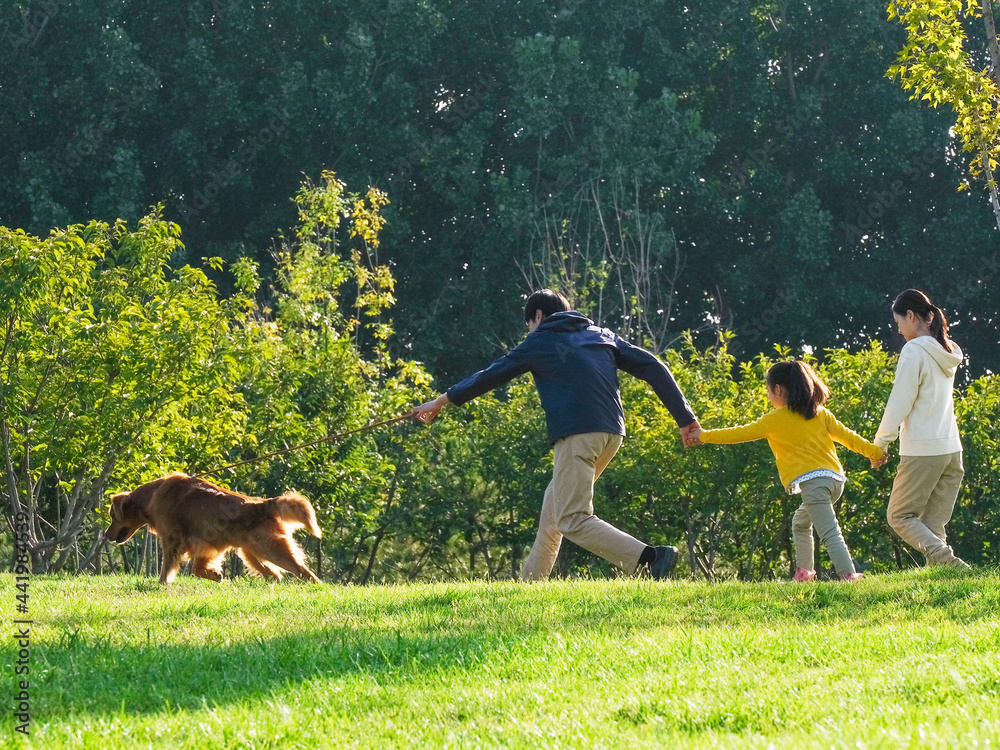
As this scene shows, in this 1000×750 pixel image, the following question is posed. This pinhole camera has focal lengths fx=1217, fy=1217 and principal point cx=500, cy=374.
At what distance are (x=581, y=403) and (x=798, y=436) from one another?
58.2 inches

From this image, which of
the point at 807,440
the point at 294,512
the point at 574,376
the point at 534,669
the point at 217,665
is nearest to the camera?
the point at 534,669

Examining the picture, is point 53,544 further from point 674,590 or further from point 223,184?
point 223,184

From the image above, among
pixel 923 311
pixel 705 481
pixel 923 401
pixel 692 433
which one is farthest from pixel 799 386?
pixel 705 481

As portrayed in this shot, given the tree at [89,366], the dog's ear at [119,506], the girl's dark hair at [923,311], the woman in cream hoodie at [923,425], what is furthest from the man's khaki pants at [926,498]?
the tree at [89,366]

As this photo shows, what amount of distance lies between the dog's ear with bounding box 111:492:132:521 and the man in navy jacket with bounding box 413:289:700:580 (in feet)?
10.7

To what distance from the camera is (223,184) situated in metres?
A: 27.4

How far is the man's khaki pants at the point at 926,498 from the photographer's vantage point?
835 centimetres

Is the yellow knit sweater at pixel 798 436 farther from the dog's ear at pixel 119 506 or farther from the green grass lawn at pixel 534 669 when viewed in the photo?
the dog's ear at pixel 119 506

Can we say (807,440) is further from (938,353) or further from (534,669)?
(534,669)

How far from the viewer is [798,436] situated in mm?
8078

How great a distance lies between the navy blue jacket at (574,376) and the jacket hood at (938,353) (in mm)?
1667

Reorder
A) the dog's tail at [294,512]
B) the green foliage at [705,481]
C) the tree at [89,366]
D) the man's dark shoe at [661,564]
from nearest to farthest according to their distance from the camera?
1. the man's dark shoe at [661,564]
2. the dog's tail at [294,512]
3. the tree at [89,366]
4. the green foliage at [705,481]

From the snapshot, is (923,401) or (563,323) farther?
(923,401)

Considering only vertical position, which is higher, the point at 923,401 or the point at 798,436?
the point at 923,401
